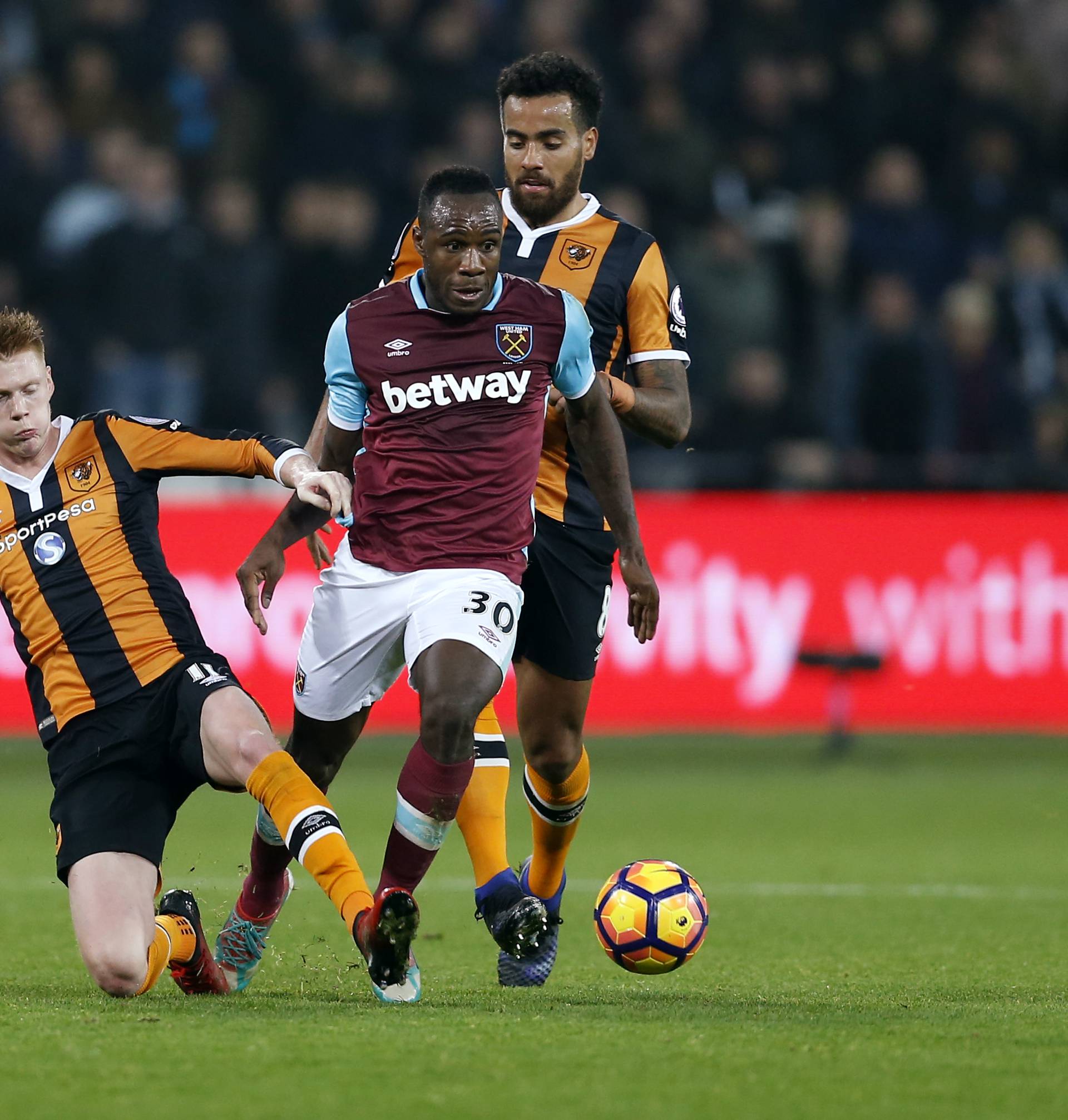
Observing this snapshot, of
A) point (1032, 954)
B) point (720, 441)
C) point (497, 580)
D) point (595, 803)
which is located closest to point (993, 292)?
point (720, 441)

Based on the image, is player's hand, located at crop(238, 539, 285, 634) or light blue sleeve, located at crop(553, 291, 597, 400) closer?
player's hand, located at crop(238, 539, 285, 634)

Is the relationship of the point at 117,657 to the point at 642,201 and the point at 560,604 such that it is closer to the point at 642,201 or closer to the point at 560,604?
the point at 560,604

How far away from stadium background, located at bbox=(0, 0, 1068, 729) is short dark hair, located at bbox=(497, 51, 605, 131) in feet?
18.7

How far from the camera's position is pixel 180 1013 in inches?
177

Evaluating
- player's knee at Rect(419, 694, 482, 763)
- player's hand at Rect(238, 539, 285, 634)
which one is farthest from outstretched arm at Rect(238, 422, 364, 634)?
player's knee at Rect(419, 694, 482, 763)

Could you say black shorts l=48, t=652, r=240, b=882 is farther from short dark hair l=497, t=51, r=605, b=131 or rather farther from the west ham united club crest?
short dark hair l=497, t=51, r=605, b=131

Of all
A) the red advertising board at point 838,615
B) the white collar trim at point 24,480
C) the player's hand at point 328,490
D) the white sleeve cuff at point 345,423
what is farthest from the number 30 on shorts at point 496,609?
the red advertising board at point 838,615

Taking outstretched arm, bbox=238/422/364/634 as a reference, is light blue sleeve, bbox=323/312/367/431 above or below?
above

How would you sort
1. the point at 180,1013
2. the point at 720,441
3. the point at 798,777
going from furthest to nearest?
the point at 720,441 → the point at 798,777 → the point at 180,1013

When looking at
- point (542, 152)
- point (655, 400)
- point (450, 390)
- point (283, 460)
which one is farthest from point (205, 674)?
point (542, 152)

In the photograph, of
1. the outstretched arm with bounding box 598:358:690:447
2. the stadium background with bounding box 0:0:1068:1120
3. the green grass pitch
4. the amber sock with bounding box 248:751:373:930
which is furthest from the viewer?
the stadium background with bounding box 0:0:1068:1120

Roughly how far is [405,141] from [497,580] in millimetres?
8795

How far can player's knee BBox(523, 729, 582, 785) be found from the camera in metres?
5.67

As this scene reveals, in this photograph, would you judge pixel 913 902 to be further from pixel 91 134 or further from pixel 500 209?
pixel 91 134
